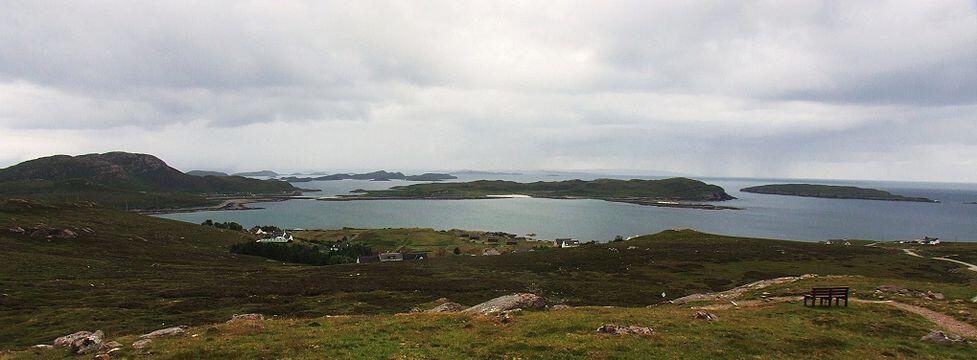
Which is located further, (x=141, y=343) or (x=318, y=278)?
(x=318, y=278)

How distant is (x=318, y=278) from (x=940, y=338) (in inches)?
2662

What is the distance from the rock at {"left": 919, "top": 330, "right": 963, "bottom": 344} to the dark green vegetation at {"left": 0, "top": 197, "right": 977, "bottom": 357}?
1.99 meters

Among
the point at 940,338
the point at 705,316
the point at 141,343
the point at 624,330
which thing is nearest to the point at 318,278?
the point at 141,343

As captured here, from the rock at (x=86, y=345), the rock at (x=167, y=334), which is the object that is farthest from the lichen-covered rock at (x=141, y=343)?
the rock at (x=86, y=345)

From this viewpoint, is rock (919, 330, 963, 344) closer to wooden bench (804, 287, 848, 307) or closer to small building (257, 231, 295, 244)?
wooden bench (804, 287, 848, 307)

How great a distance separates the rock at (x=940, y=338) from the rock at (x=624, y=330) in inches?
621

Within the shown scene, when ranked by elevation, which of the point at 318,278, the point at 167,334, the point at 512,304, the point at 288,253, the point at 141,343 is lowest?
the point at 288,253

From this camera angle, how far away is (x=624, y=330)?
25.7 m

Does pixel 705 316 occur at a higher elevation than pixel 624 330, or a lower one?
lower

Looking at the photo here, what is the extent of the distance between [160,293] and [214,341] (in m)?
35.3

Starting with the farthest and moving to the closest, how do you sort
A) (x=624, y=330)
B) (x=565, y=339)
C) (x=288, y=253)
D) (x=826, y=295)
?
(x=288, y=253) → (x=826, y=295) → (x=624, y=330) → (x=565, y=339)

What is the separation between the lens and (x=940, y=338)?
2514 centimetres

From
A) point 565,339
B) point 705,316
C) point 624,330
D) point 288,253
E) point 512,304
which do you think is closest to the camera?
point 565,339

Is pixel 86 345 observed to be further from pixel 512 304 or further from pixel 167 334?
pixel 512 304
